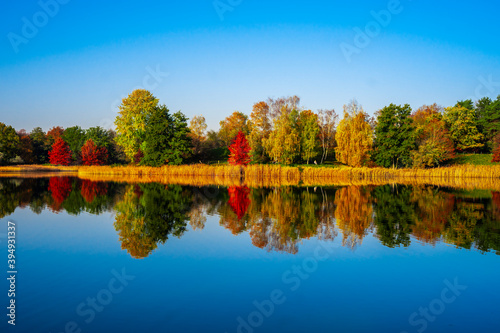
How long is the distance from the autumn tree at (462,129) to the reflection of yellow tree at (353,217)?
5227cm

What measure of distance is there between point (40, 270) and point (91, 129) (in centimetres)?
7252

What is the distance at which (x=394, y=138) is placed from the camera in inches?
2093

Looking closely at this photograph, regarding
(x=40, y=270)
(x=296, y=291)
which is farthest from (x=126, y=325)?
(x=40, y=270)

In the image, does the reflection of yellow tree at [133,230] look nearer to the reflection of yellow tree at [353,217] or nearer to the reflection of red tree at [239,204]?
the reflection of red tree at [239,204]

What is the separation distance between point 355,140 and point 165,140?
86.0 ft

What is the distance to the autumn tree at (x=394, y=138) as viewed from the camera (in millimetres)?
52281

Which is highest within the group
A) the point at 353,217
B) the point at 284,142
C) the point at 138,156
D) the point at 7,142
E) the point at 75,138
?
the point at 75,138

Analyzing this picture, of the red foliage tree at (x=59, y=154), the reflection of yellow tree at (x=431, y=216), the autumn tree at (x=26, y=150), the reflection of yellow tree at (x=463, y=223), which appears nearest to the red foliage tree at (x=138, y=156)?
the red foliage tree at (x=59, y=154)

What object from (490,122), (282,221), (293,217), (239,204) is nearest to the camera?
(282,221)

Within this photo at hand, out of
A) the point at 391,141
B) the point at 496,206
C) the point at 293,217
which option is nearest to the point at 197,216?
the point at 293,217

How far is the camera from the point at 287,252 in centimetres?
1133

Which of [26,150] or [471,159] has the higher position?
[26,150]

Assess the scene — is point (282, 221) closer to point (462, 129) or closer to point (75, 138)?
point (462, 129)

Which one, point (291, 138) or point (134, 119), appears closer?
point (291, 138)
